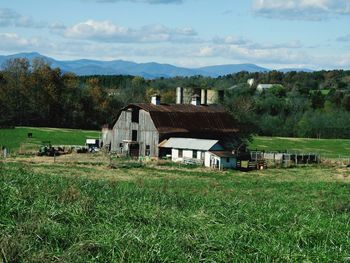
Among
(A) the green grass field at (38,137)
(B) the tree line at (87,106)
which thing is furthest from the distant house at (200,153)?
(B) the tree line at (87,106)

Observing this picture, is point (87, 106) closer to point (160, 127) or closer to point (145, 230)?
point (160, 127)

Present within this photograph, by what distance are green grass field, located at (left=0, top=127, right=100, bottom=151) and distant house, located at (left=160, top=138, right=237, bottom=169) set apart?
14.6 metres

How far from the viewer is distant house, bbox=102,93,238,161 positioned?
4900cm

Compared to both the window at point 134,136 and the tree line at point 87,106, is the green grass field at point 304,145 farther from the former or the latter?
the window at point 134,136

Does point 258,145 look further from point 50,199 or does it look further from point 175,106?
point 50,199

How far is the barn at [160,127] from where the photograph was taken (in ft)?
161

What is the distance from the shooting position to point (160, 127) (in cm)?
4869

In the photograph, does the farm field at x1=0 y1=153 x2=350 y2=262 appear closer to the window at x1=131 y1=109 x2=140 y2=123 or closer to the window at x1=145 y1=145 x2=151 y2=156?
the window at x1=145 y1=145 x2=151 y2=156

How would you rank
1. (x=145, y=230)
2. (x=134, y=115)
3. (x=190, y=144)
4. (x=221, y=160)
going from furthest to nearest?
(x=134, y=115) → (x=190, y=144) → (x=221, y=160) → (x=145, y=230)

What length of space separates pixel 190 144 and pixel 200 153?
1.27 meters

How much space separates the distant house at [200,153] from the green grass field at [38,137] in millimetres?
14600

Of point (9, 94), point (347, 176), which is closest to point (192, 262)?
point (347, 176)

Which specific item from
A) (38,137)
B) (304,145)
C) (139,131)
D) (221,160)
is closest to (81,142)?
(38,137)

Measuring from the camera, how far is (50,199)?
10.9m
